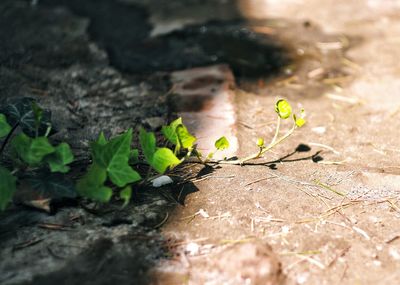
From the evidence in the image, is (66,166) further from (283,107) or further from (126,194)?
(283,107)

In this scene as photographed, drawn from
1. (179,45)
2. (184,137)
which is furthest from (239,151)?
(179,45)

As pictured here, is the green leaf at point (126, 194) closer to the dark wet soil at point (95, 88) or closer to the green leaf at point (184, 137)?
the dark wet soil at point (95, 88)

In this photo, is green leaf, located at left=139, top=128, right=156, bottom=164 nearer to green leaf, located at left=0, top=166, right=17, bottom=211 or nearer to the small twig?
the small twig

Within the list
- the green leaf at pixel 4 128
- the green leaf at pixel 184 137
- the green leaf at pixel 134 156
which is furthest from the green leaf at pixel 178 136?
the green leaf at pixel 4 128

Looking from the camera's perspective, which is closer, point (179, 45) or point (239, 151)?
point (239, 151)

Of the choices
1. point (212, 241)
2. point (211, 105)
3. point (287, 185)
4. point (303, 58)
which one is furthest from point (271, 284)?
point (303, 58)
